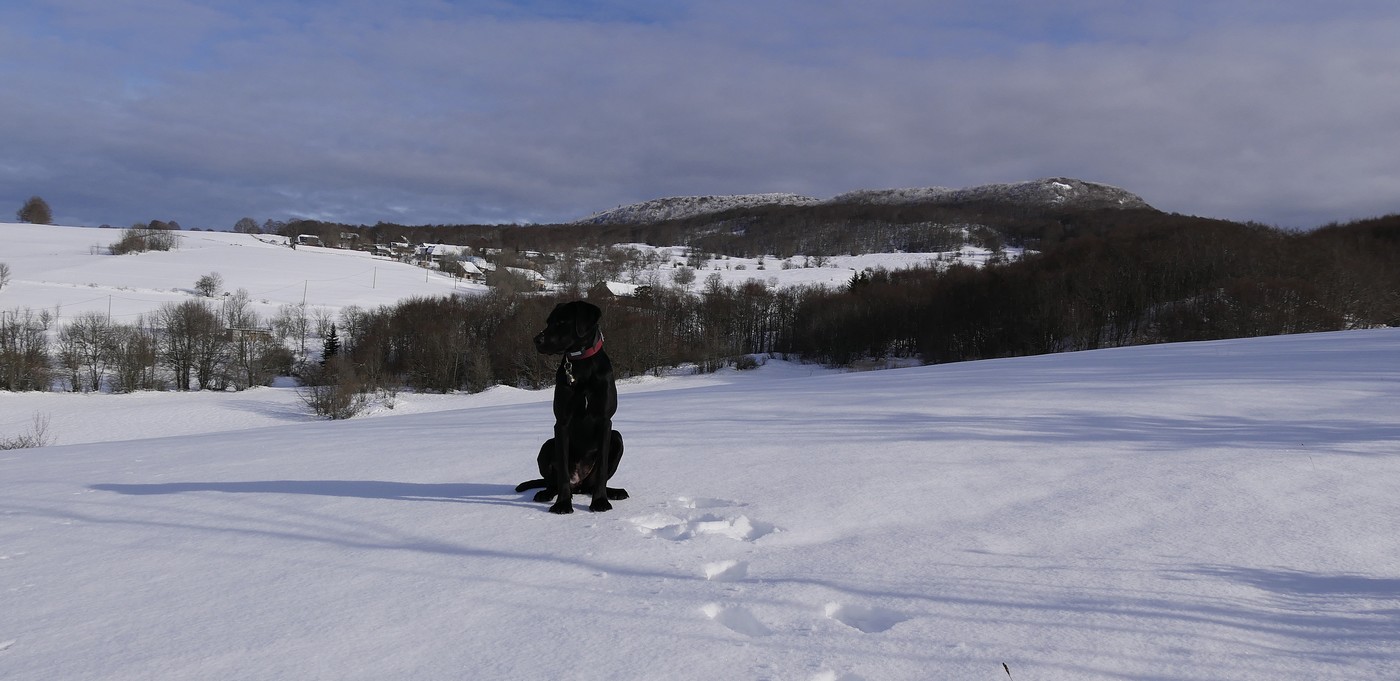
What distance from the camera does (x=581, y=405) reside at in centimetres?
425

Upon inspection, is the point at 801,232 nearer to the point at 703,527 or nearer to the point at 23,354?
the point at 23,354

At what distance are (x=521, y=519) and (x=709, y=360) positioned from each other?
5796 cm

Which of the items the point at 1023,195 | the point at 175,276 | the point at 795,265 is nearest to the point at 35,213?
the point at 175,276

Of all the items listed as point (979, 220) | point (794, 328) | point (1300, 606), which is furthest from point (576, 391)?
Answer: point (979, 220)

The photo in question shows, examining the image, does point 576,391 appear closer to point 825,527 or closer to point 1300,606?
point 825,527

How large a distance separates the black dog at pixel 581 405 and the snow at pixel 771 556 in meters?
0.25

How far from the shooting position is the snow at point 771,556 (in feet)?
7.97

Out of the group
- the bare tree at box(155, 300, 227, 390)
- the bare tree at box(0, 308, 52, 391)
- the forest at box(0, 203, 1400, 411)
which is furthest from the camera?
the bare tree at box(155, 300, 227, 390)

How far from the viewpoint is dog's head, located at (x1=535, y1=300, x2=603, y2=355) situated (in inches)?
157

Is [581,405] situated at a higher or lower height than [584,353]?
lower

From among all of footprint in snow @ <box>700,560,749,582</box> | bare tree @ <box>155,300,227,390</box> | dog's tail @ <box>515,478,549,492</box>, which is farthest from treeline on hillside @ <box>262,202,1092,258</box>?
footprint in snow @ <box>700,560,749,582</box>

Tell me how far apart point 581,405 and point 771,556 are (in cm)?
149

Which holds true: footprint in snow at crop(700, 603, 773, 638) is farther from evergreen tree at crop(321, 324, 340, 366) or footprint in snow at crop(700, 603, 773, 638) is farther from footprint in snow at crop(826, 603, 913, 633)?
evergreen tree at crop(321, 324, 340, 366)

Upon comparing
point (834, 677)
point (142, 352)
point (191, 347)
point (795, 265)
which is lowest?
point (142, 352)
